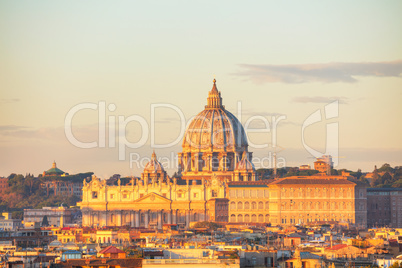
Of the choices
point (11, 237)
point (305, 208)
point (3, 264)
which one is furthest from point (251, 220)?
point (3, 264)

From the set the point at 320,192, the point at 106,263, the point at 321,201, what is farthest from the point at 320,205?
the point at 106,263

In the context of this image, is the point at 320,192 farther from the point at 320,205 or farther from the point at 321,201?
the point at 320,205

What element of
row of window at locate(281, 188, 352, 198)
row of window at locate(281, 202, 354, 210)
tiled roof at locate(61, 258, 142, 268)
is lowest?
tiled roof at locate(61, 258, 142, 268)

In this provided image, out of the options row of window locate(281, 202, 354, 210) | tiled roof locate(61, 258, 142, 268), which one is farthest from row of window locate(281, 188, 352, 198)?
tiled roof locate(61, 258, 142, 268)

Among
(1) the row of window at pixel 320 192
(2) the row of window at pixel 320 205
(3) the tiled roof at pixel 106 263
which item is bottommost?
(3) the tiled roof at pixel 106 263

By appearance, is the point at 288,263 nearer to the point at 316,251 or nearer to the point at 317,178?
the point at 316,251

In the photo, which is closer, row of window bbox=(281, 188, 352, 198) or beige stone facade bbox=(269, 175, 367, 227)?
beige stone facade bbox=(269, 175, 367, 227)

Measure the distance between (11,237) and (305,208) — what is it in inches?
2728

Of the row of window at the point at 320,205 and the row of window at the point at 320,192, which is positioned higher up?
the row of window at the point at 320,192

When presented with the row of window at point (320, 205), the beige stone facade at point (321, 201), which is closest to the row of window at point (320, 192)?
the beige stone facade at point (321, 201)

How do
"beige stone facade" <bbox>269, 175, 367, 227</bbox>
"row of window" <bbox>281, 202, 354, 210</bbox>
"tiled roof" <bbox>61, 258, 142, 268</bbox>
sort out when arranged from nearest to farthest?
"tiled roof" <bbox>61, 258, 142, 268</bbox> → "beige stone facade" <bbox>269, 175, 367, 227</bbox> → "row of window" <bbox>281, 202, 354, 210</bbox>

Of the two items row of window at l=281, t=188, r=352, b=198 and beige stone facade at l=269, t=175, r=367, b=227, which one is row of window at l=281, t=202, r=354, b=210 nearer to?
→ beige stone facade at l=269, t=175, r=367, b=227

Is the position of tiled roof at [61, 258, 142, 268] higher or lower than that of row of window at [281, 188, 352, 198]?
lower

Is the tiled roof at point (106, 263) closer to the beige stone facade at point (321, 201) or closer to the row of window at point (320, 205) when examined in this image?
the beige stone facade at point (321, 201)
